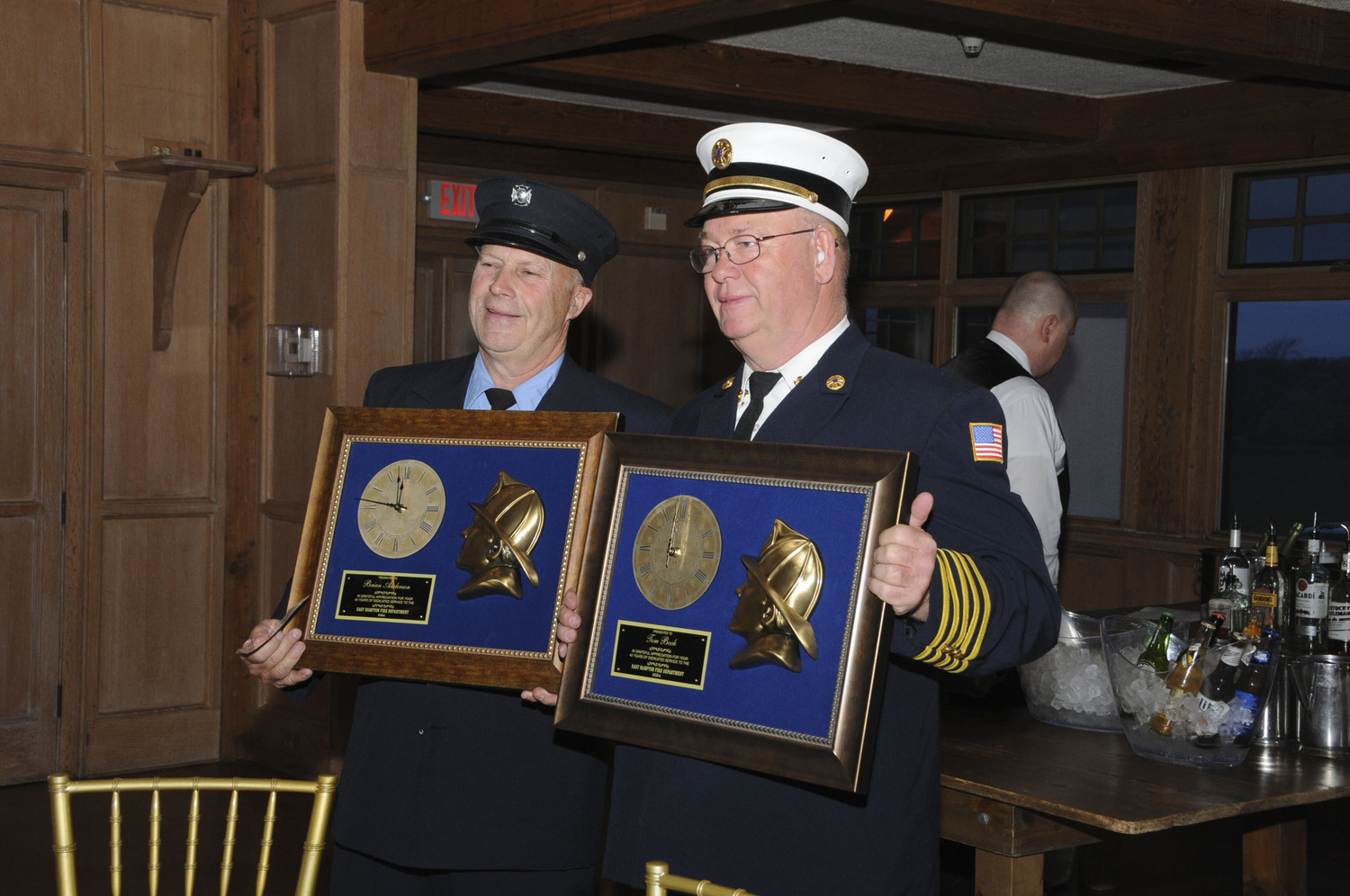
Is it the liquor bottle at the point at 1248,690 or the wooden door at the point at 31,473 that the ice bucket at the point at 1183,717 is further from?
the wooden door at the point at 31,473

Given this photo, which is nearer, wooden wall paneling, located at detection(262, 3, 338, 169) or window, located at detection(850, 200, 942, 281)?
wooden wall paneling, located at detection(262, 3, 338, 169)

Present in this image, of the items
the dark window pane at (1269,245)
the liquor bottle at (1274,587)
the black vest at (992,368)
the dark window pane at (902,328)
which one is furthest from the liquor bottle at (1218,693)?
the dark window pane at (902,328)

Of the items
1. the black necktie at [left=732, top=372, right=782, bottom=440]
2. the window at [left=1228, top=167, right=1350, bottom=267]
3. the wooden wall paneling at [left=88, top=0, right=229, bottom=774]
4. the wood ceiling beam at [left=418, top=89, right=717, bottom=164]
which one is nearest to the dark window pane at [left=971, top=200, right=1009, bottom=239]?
the window at [left=1228, top=167, right=1350, bottom=267]

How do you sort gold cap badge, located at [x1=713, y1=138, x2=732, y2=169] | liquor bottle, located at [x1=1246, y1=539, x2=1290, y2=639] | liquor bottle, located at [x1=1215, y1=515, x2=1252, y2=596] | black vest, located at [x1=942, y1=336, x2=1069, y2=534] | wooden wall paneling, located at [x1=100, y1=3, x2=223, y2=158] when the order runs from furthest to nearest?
wooden wall paneling, located at [x1=100, y1=3, x2=223, y2=158]
black vest, located at [x1=942, y1=336, x2=1069, y2=534]
liquor bottle, located at [x1=1215, y1=515, x2=1252, y2=596]
liquor bottle, located at [x1=1246, y1=539, x2=1290, y2=639]
gold cap badge, located at [x1=713, y1=138, x2=732, y2=169]

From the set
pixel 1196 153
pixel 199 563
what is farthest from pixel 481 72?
pixel 1196 153

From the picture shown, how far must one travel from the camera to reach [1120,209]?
664cm

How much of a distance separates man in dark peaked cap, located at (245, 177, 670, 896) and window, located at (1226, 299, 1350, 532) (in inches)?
187

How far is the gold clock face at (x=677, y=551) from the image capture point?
66.0 inches

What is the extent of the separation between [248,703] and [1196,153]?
15.9 feet

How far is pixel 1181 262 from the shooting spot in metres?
6.30

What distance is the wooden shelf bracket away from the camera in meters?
4.92

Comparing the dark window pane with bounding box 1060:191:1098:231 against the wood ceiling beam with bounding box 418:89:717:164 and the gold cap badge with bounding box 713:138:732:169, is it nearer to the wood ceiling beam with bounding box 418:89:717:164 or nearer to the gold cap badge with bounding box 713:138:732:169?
the wood ceiling beam with bounding box 418:89:717:164

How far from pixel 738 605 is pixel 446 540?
548mm

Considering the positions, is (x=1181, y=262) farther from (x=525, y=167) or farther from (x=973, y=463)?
(x=973, y=463)
